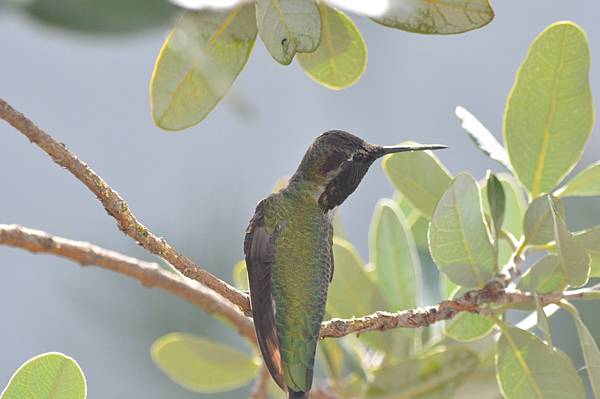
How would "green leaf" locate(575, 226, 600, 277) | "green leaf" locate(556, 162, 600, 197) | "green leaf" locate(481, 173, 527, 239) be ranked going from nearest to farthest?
1. "green leaf" locate(575, 226, 600, 277)
2. "green leaf" locate(556, 162, 600, 197)
3. "green leaf" locate(481, 173, 527, 239)

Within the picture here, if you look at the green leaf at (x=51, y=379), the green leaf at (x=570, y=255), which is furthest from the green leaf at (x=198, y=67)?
the green leaf at (x=570, y=255)

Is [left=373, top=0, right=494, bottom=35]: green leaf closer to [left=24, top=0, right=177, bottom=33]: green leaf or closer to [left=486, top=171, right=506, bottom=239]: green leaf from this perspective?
[left=486, top=171, right=506, bottom=239]: green leaf

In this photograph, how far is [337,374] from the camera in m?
1.74

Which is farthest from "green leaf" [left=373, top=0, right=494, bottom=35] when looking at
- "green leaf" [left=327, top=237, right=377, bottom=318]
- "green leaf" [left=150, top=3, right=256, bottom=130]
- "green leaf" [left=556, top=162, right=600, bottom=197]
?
"green leaf" [left=327, top=237, right=377, bottom=318]

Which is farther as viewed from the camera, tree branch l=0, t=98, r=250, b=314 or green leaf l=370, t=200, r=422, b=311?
green leaf l=370, t=200, r=422, b=311

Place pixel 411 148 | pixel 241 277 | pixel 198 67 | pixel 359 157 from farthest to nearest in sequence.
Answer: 1. pixel 241 277
2. pixel 359 157
3. pixel 411 148
4. pixel 198 67

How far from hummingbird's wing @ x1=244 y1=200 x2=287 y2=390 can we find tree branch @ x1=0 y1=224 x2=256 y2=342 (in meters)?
0.19

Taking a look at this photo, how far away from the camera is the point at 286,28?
95 cm

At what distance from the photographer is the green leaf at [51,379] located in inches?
39.7

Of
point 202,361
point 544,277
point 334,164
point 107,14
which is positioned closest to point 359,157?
point 334,164

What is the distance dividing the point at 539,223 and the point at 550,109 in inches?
6.7

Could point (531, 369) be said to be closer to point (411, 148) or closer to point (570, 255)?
point (570, 255)

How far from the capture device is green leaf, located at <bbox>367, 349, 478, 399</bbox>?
1.60 m

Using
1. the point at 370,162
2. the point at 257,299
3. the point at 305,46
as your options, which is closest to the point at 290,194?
the point at 370,162
